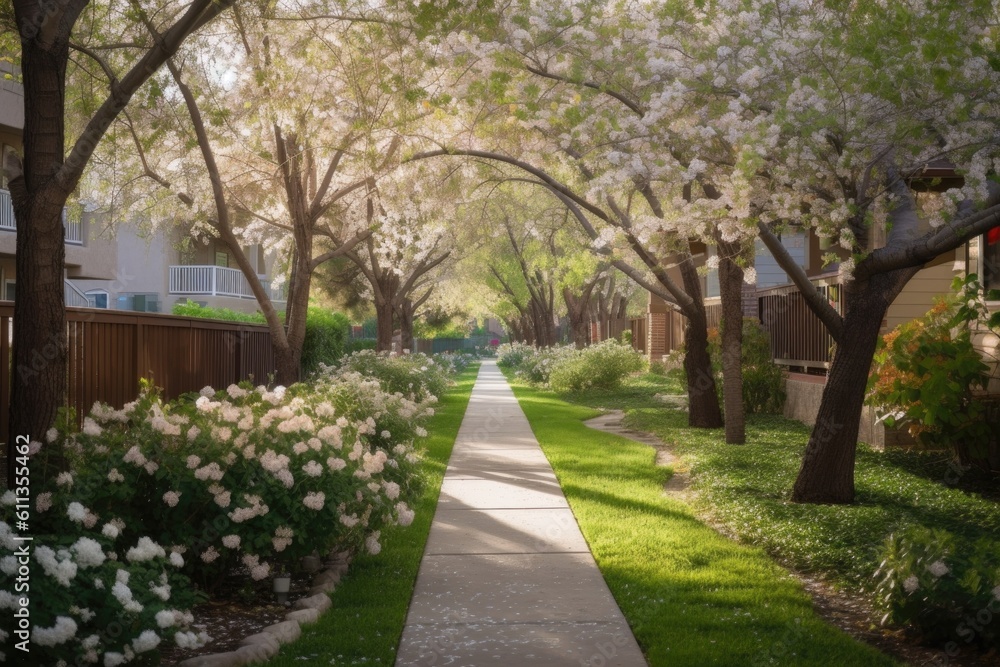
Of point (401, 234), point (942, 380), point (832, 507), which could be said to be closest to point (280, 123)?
point (832, 507)

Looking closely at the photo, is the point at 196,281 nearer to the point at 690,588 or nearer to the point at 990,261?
the point at 990,261

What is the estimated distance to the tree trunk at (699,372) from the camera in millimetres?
16406

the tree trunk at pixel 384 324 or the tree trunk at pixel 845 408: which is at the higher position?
the tree trunk at pixel 384 324

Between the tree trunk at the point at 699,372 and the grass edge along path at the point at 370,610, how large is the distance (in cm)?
764

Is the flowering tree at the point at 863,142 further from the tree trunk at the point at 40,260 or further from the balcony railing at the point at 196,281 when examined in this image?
the balcony railing at the point at 196,281

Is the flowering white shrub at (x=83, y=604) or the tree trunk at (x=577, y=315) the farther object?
the tree trunk at (x=577, y=315)

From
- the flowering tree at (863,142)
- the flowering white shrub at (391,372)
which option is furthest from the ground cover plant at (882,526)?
the flowering white shrub at (391,372)

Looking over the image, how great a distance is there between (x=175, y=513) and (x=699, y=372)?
459 inches

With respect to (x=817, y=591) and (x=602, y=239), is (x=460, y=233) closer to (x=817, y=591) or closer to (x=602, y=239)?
(x=602, y=239)

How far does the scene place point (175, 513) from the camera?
625 centimetres

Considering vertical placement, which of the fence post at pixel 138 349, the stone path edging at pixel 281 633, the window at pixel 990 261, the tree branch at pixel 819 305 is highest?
the window at pixel 990 261

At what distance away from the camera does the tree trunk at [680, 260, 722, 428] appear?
16406 mm

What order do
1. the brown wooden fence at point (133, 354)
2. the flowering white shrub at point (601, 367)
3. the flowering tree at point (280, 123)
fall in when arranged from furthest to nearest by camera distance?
the flowering white shrub at point (601, 367)
the flowering tree at point (280, 123)
the brown wooden fence at point (133, 354)

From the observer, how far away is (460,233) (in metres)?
26.3
